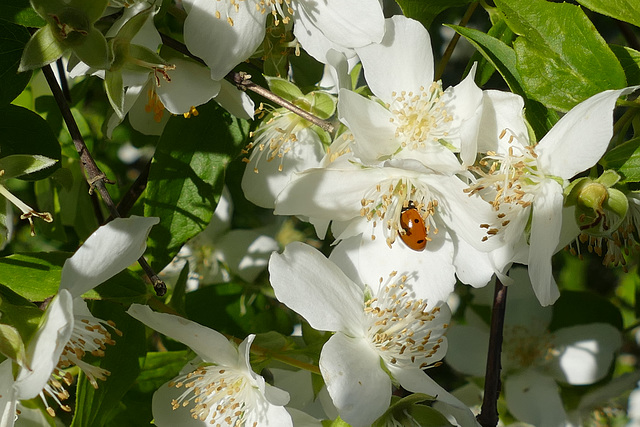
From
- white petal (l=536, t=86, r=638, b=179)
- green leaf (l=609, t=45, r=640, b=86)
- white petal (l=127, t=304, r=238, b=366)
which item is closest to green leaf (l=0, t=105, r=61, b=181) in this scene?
white petal (l=127, t=304, r=238, b=366)

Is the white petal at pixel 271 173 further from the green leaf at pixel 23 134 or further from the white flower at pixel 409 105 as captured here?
the green leaf at pixel 23 134

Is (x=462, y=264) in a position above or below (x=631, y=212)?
below

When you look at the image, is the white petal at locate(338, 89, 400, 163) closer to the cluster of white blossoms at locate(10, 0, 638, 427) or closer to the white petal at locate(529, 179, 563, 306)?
the cluster of white blossoms at locate(10, 0, 638, 427)

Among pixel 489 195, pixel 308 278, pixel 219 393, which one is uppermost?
pixel 489 195

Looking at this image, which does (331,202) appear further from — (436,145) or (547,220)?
(547,220)

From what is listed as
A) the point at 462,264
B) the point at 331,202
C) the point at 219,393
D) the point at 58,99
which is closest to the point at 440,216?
the point at 462,264

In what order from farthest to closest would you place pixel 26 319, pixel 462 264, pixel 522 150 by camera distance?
pixel 462 264 → pixel 522 150 → pixel 26 319
